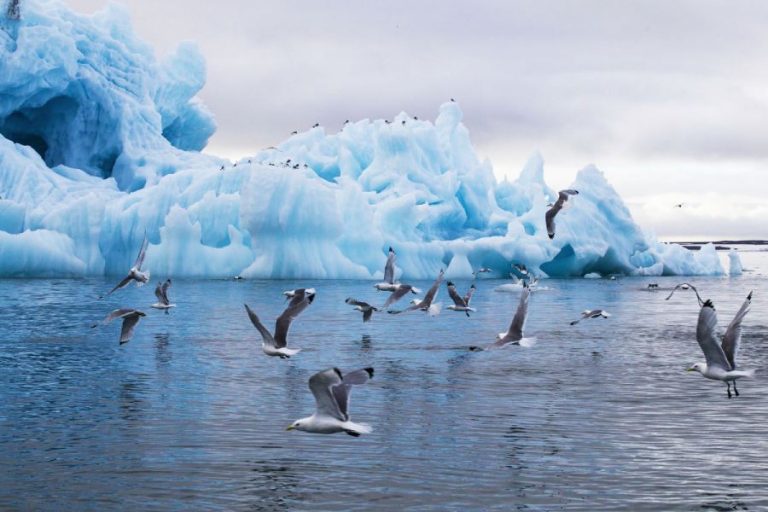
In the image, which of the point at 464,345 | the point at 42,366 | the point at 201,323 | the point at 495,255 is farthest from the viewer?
the point at 495,255

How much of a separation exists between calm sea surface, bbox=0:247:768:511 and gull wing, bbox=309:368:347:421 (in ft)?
3.30

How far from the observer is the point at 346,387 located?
10516 mm

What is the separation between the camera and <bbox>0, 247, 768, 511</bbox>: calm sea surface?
1152 cm

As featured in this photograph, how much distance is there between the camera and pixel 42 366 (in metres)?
21.7

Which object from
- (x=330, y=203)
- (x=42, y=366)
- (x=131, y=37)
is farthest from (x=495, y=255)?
(x=42, y=366)

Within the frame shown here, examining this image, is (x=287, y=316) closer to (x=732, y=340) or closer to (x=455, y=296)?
(x=732, y=340)

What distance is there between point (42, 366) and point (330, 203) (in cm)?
2813

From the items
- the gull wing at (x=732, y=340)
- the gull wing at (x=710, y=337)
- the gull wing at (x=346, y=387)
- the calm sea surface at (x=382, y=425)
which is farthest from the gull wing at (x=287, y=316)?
the gull wing at (x=732, y=340)

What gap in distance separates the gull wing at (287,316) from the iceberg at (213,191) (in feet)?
111

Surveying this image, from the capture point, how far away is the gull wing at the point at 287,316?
44.4 feet

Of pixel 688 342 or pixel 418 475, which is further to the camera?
pixel 688 342

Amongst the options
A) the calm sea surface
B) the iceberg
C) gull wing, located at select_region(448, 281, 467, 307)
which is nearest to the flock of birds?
the calm sea surface

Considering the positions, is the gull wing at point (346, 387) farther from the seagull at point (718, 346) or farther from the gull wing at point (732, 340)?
the gull wing at point (732, 340)

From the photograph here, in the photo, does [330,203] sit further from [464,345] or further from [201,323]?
[464,345]
